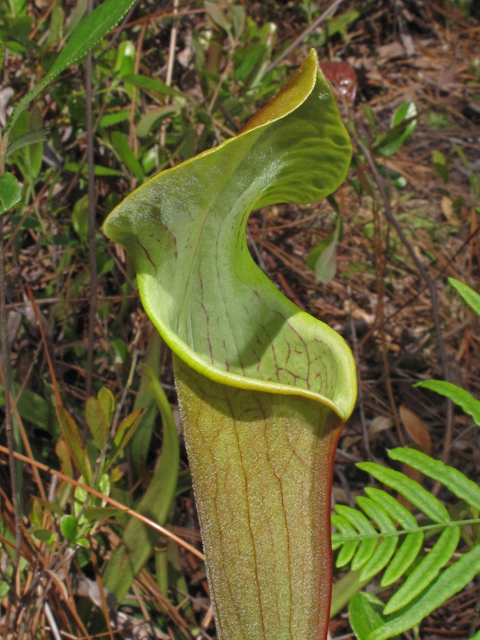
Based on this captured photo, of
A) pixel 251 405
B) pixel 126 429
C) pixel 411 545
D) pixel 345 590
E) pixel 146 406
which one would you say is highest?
pixel 251 405

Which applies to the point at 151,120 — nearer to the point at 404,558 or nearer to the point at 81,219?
the point at 81,219

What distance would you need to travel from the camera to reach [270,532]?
782 mm

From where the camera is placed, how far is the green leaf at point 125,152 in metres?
1.48

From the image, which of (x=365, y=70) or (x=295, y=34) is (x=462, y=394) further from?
(x=365, y=70)

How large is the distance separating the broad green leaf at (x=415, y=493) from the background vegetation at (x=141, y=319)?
0.14 feet

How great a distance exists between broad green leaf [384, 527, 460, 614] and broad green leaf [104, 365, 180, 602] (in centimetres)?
49

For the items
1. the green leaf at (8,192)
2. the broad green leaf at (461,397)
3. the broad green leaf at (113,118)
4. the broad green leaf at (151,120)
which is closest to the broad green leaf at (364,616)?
the broad green leaf at (461,397)

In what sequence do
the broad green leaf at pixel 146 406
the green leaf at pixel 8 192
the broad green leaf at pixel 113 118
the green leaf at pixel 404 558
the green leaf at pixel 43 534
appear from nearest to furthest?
1. the green leaf at pixel 8 192
2. the green leaf at pixel 404 558
3. the green leaf at pixel 43 534
4. the broad green leaf at pixel 146 406
5. the broad green leaf at pixel 113 118

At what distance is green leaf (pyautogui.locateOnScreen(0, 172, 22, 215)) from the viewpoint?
0.56 m

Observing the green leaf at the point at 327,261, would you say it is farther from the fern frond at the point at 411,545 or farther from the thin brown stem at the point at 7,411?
the thin brown stem at the point at 7,411

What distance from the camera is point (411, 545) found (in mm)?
843

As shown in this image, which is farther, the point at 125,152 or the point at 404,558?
the point at 125,152

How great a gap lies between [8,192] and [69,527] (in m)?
0.70

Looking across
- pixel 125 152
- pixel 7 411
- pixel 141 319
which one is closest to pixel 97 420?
pixel 7 411
